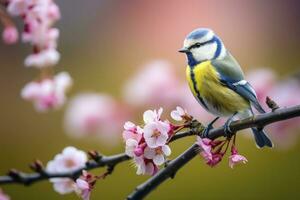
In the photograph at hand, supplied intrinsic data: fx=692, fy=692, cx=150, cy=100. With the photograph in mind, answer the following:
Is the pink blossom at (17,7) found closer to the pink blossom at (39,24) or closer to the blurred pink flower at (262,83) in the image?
the pink blossom at (39,24)

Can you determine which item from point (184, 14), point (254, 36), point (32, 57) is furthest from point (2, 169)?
point (32, 57)

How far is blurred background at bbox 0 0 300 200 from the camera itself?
1328 millimetres

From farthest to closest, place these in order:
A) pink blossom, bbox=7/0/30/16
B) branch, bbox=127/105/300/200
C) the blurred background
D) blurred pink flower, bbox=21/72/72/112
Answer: the blurred background, blurred pink flower, bbox=21/72/72/112, pink blossom, bbox=7/0/30/16, branch, bbox=127/105/300/200

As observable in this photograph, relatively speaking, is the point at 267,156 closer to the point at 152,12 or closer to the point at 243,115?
the point at 152,12

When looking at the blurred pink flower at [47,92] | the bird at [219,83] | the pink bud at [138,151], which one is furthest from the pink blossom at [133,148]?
the blurred pink flower at [47,92]

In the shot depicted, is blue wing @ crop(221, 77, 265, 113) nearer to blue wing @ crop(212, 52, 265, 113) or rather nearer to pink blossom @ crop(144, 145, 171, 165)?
blue wing @ crop(212, 52, 265, 113)

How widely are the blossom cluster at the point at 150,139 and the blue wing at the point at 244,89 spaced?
0.28ft

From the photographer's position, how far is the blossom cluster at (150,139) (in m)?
0.45

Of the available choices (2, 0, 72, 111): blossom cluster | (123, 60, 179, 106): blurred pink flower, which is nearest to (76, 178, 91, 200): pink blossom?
(2, 0, 72, 111): blossom cluster

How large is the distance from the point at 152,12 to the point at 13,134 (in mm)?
491

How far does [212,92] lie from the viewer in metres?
0.57

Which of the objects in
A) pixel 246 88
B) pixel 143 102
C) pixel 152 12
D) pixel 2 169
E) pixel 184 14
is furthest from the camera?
pixel 152 12

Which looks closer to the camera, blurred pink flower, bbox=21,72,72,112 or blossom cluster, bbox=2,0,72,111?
blossom cluster, bbox=2,0,72,111

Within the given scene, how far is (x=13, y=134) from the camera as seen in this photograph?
5.31 ft
